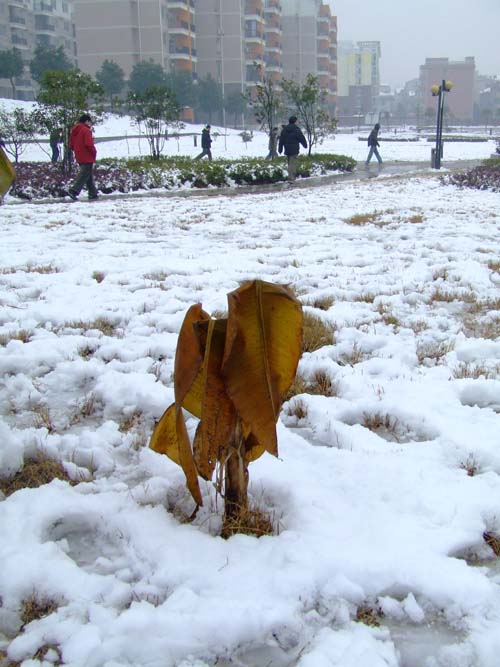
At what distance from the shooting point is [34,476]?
2.30 metres

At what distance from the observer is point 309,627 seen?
159 centimetres

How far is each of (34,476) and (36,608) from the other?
728 mm

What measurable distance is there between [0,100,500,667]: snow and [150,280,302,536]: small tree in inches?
10.3

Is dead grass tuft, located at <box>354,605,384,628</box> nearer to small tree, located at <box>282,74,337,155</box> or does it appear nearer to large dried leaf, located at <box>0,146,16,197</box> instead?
large dried leaf, located at <box>0,146,16,197</box>

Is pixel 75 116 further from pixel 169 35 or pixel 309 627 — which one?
pixel 169 35

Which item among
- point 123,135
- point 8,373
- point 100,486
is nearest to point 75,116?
point 8,373

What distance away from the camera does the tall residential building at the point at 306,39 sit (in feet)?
332

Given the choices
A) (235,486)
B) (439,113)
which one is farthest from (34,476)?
(439,113)

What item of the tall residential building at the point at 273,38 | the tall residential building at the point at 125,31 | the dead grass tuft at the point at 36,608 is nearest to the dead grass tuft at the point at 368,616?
the dead grass tuft at the point at 36,608

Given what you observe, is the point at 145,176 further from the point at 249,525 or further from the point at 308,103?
the point at 249,525

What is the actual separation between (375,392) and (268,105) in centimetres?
2842

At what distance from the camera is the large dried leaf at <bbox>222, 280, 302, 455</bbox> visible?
1.60m

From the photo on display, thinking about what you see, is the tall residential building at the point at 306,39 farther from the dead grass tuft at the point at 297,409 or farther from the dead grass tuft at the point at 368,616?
the dead grass tuft at the point at 368,616

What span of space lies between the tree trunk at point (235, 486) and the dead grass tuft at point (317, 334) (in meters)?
1.78
